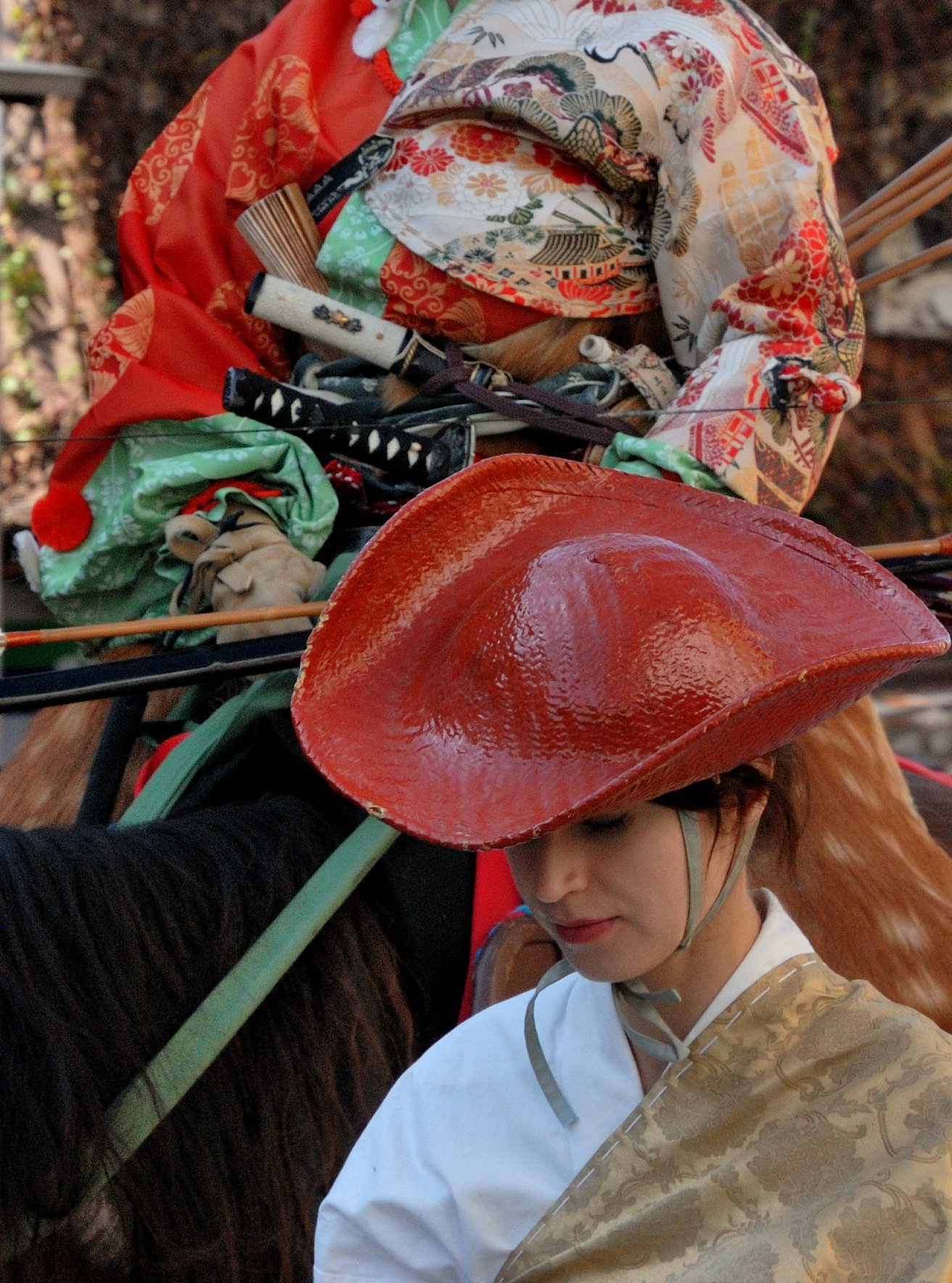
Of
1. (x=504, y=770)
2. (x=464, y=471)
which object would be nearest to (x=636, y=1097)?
(x=504, y=770)

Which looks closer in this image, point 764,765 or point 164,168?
point 764,765

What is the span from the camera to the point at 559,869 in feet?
2.69

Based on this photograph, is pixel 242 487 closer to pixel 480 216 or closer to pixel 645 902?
pixel 480 216

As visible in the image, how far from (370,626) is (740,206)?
117cm

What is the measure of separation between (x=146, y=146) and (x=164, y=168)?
2.96 metres

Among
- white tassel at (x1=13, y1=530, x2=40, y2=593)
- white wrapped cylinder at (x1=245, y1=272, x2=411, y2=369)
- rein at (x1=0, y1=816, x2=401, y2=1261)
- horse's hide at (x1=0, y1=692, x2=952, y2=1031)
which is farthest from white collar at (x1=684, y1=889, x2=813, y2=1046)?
white tassel at (x1=13, y1=530, x2=40, y2=593)

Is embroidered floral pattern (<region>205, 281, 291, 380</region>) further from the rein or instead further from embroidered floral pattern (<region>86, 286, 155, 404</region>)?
the rein

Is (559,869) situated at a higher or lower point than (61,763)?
higher

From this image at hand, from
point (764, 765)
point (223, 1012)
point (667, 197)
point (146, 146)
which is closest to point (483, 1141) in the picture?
point (764, 765)

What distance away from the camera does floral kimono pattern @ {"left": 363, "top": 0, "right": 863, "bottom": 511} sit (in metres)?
1.75

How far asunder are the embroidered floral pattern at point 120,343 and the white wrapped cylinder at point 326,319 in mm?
192

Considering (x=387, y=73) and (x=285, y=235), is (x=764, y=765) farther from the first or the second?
(x=387, y=73)

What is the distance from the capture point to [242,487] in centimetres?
178

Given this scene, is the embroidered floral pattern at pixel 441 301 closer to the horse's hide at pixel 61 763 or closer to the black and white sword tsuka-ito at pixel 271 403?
the black and white sword tsuka-ito at pixel 271 403
